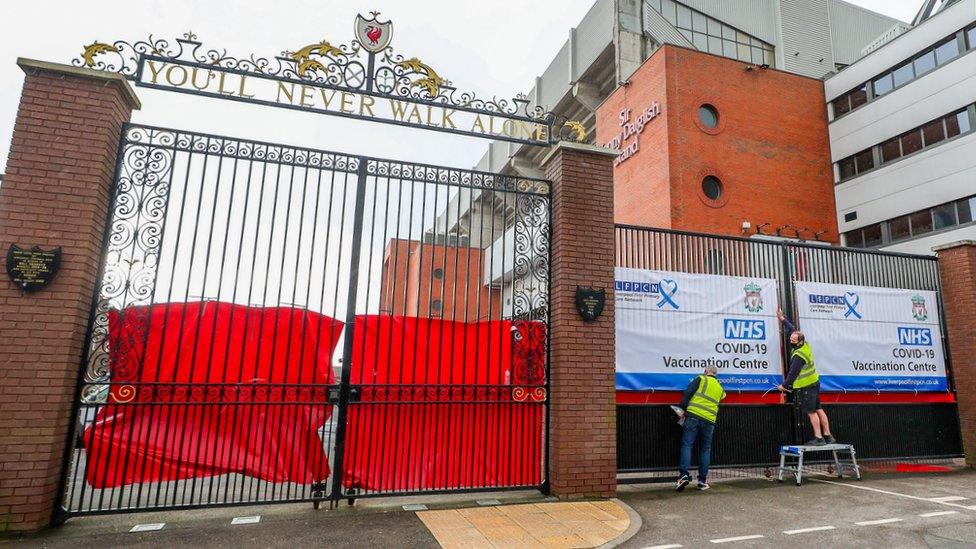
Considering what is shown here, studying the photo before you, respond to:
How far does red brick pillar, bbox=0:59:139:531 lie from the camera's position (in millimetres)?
4930

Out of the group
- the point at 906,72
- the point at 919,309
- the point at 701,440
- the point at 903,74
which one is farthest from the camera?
the point at 903,74

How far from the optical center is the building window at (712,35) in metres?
24.6

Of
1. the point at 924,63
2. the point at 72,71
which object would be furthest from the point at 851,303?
the point at 924,63

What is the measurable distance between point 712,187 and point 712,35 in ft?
29.7

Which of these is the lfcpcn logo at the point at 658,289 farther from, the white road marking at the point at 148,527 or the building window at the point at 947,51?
the building window at the point at 947,51

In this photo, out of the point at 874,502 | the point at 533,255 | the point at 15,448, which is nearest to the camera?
the point at 15,448

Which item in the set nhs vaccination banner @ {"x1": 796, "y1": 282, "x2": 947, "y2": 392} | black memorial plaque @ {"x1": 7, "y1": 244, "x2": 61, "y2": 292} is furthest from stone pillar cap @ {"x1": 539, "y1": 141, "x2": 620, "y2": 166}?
black memorial plaque @ {"x1": 7, "y1": 244, "x2": 61, "y2": 292}

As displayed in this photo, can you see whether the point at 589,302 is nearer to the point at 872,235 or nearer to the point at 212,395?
the point at 212,395

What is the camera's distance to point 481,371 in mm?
6801

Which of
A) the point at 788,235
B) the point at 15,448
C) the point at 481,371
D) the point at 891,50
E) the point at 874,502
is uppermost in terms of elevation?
the point at 891,50

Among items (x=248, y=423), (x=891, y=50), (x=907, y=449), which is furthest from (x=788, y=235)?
(x=248, y=423)

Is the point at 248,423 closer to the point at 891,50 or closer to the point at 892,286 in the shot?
the point at 892,286

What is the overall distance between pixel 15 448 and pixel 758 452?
28.9 feet

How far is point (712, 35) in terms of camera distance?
995 inches
